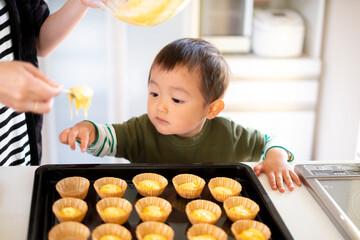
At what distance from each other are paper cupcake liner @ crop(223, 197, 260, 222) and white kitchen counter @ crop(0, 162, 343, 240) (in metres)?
0.06

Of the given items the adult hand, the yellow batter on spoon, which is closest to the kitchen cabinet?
the yellow batter on spoon

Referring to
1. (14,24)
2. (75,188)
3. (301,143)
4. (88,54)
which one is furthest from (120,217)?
(301,143)

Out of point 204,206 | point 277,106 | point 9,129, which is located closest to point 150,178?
point 204,206

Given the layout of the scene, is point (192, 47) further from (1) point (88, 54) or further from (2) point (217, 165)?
(1) point (88, 54)

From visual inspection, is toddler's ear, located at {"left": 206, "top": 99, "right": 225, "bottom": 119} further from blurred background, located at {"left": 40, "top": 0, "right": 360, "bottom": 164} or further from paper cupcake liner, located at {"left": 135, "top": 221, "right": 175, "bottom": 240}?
blurred background, located at {"left": 40, "top": 0, "right": 360, "bottom": 164}

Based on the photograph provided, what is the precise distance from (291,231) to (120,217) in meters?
0.33

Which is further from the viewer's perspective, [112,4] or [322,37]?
[322,37]

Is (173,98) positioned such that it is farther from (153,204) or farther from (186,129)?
(153,204)

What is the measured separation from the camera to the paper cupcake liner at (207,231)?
789mm

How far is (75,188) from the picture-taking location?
36.0 inches

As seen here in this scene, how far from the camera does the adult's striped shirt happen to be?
117 centimetres

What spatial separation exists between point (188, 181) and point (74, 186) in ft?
0.82

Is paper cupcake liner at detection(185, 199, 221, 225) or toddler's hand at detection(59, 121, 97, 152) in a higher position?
toddler's hand at detection(59, 121, 97, 152)

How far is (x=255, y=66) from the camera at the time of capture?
2.36 metres
